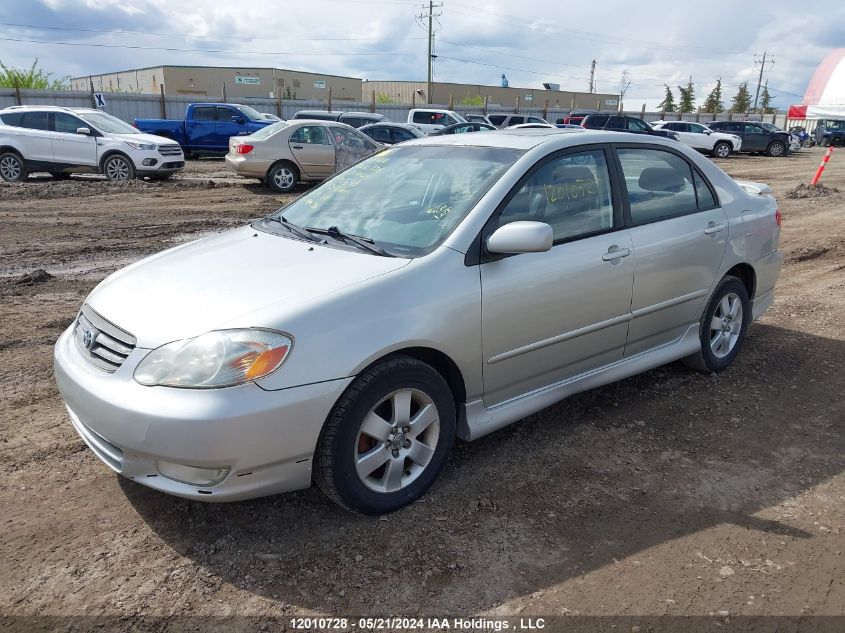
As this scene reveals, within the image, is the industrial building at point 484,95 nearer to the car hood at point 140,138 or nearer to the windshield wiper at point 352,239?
the car hood at point 140,138

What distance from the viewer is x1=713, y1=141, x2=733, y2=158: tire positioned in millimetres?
31203

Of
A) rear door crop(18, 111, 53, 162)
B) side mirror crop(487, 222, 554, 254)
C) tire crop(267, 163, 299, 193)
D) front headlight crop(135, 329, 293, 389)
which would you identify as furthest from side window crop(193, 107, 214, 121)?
front headlight crop(135, 329, 293, 389)

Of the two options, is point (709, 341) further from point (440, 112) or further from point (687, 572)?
point (440, 112)

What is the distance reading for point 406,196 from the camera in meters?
3.86

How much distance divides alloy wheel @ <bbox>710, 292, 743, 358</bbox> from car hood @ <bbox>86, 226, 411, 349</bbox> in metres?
2.76

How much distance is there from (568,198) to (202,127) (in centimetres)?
2157

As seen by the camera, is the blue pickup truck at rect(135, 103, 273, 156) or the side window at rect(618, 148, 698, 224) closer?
the side window at rect(618, 148, 698, 224)

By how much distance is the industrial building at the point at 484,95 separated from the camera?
64438mm

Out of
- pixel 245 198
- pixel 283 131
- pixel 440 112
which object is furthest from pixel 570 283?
pixel 440 112

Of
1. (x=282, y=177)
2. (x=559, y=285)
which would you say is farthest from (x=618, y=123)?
(x=559, y=285)

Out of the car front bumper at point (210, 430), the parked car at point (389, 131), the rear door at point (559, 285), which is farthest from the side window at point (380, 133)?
the car front bumper at point (210, 430)

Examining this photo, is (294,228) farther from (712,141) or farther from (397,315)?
(712,141)

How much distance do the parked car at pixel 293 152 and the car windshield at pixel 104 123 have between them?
2.76 meters

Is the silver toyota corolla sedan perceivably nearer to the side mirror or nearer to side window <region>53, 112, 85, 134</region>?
the side mirror
